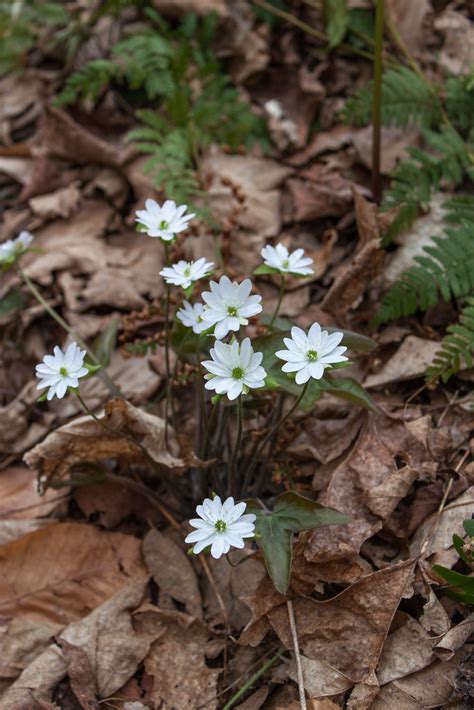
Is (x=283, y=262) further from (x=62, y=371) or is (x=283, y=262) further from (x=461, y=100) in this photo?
(x=461, y=100)

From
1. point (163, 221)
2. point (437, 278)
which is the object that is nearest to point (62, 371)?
point (163, 221)

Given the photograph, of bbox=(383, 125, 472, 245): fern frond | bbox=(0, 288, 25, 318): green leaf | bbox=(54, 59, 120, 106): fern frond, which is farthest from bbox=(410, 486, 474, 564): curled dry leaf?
bbox=(54, 59, 120, 106): fern frond

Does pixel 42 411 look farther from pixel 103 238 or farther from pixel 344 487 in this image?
pixel 344 487

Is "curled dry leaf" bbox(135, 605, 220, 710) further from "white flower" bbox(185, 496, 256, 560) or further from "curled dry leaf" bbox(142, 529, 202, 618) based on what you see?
"white flower" bbox(185, 496, 256, 560)

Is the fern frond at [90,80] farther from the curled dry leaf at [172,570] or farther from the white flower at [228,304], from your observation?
the curled dry leaf at [172,570]

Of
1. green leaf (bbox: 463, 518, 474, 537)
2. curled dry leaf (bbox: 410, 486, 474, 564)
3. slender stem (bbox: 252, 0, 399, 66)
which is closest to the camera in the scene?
green leaf (bbox: 463, 518, 474, 537)

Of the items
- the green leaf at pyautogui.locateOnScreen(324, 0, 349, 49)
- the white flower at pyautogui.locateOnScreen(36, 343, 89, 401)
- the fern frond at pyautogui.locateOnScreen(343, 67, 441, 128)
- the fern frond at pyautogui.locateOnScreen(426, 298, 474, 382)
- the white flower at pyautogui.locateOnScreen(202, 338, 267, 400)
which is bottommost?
the fern frond at pyautogui.locateOnScreen(426, 298, 474, 382)

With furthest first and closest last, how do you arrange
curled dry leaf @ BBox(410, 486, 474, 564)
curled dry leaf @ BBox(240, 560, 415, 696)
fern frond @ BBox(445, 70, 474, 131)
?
fern frond @ BBox(445, 70, 474, 131) < curled dry leaf @ BBox(410, 486, 474, 564) < curled dry leaf @ BBox(240, 560, 415, 696)
